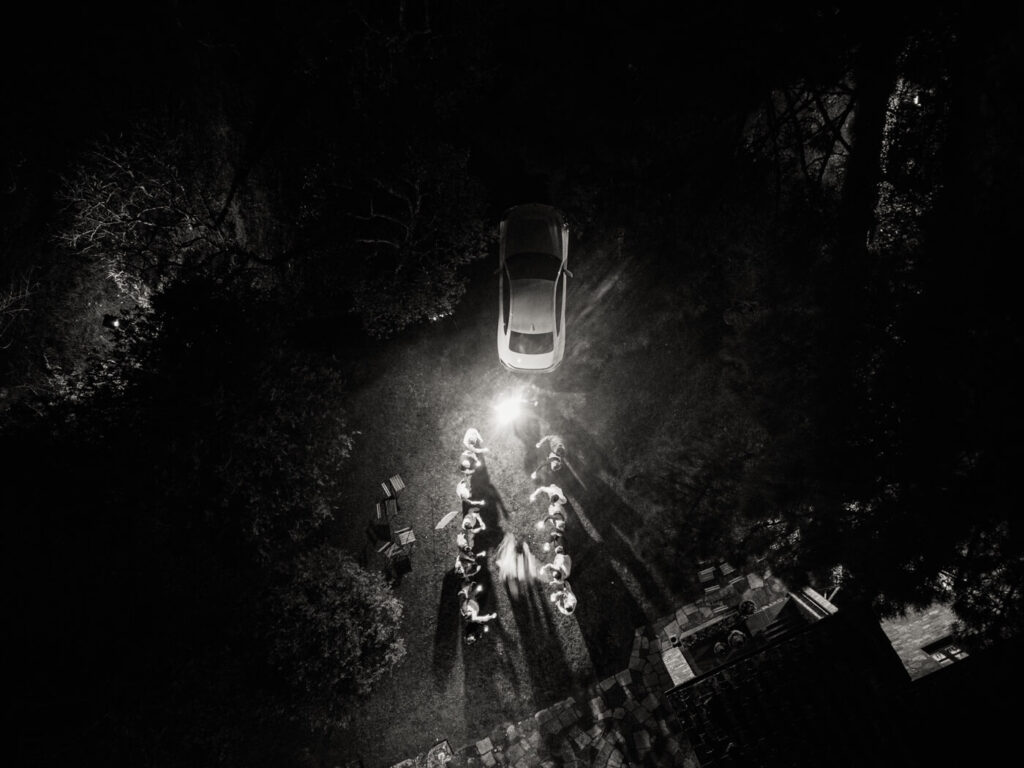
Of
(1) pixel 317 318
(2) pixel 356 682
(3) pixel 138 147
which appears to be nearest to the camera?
(2) pixel 356 682

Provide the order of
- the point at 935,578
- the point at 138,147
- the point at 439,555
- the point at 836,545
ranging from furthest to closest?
the point at 439,555 → the point at 138,147 → the point at 836,545 → the point at 935,578

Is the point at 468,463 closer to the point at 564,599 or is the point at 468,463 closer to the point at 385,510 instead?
the point at 385,510

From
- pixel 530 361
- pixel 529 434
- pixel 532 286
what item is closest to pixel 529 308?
pixel 532 286

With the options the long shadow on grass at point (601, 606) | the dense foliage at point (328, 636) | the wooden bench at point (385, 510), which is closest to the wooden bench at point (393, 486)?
the wooden bench at point (385, 510)

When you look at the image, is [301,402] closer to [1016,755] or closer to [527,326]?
[527,326]

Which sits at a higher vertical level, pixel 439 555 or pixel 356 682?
pixel 439 555

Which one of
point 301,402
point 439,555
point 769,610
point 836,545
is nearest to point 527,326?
point 301,402

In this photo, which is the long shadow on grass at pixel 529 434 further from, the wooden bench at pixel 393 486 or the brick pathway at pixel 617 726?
the brick pathway at pixel 617 726
